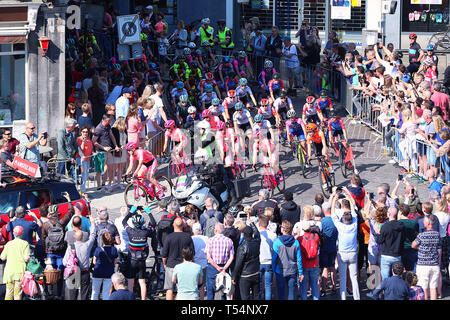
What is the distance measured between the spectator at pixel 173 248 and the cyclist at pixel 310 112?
396 inches

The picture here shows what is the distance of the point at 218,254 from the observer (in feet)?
54.7

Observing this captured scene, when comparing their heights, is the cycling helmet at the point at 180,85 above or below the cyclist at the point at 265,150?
above

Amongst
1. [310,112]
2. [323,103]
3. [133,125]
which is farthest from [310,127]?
[133,125]

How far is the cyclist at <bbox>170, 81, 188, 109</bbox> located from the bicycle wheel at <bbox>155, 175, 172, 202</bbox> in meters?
4.38

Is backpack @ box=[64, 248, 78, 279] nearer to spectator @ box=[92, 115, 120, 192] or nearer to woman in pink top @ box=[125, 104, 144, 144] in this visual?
spectator @ box=[92, 115, 120, 192]

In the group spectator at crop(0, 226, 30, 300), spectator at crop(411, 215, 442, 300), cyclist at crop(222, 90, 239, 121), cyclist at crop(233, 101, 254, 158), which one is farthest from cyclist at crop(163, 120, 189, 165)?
spectator at crop(411, 215, 442, 300)

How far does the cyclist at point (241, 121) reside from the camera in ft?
85.0

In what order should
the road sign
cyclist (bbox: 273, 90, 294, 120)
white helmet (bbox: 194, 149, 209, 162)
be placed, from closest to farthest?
white helmet (bbox: 194, 149, 209, 162)
cyclist (bbox: 273, 90, 294, 120)
the road sign

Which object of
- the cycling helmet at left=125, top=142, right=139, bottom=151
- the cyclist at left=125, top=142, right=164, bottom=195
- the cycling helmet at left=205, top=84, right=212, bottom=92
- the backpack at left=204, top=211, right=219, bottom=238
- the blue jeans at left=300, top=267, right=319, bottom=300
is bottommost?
the blue jeans at left=300, top=267, right=319, bottom=300

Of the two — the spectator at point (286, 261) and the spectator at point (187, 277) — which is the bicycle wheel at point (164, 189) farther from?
the spectator at point (187, 277)

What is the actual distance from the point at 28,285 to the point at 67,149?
7468mm

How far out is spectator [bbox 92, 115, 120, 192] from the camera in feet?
78.6

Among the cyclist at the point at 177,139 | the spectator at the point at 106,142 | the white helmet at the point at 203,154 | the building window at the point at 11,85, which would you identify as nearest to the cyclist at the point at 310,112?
the cyclist at the point at 177,139

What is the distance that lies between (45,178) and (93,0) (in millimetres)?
14896
